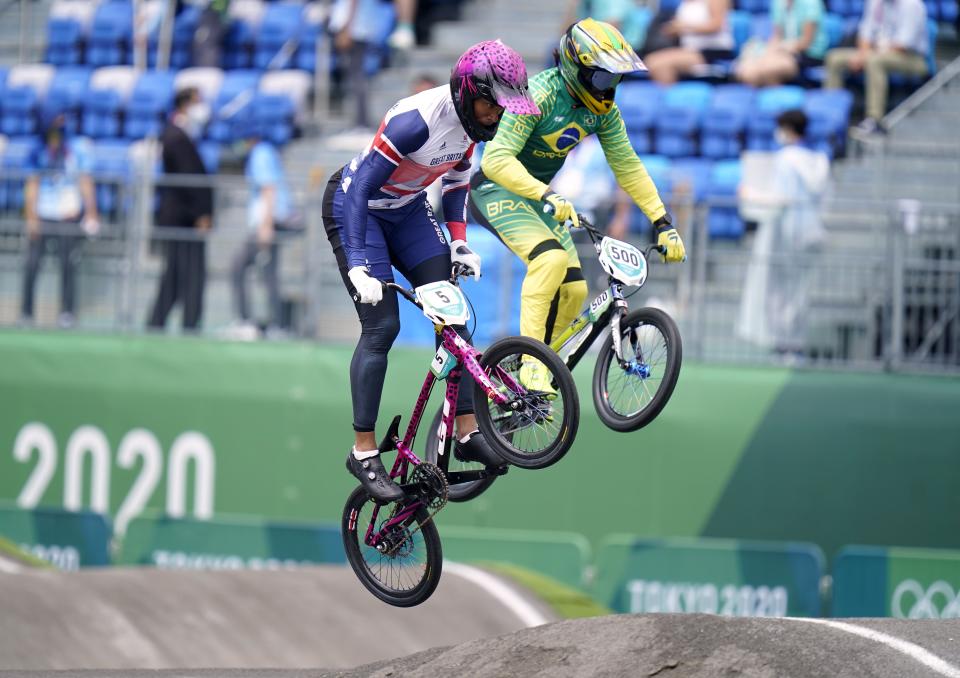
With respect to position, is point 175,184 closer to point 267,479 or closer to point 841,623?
point 267,479

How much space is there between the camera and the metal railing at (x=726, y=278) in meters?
12.2

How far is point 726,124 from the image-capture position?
14977 mm

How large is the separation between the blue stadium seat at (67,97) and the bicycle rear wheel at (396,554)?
10.7 m

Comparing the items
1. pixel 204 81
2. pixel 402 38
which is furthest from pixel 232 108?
pixel 402 38

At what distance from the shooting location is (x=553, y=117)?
314 inches

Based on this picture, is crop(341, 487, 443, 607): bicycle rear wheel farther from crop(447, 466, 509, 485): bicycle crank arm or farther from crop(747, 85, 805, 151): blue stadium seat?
crop(747, 85, 805, 151): blue stadium seat

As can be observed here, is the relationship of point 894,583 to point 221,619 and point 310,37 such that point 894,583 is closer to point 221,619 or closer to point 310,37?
point 221,619

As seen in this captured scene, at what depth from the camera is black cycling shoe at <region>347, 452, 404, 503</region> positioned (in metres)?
7.55

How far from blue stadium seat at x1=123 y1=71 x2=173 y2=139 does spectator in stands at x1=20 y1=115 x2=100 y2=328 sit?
12.9ft

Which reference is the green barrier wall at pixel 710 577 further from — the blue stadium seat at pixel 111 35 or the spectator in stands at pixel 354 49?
the blue stadium seat at pixel 111 35

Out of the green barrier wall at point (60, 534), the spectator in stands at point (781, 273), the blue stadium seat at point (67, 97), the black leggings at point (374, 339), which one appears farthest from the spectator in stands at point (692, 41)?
the black leggings at point (374, 339)

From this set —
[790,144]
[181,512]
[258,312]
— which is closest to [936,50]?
[790,144]

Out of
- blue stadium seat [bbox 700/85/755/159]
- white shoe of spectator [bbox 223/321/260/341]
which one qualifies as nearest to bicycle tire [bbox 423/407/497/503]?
white shoe of spectator [bbox 223/321/260/341]

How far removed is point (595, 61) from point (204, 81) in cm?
1046
